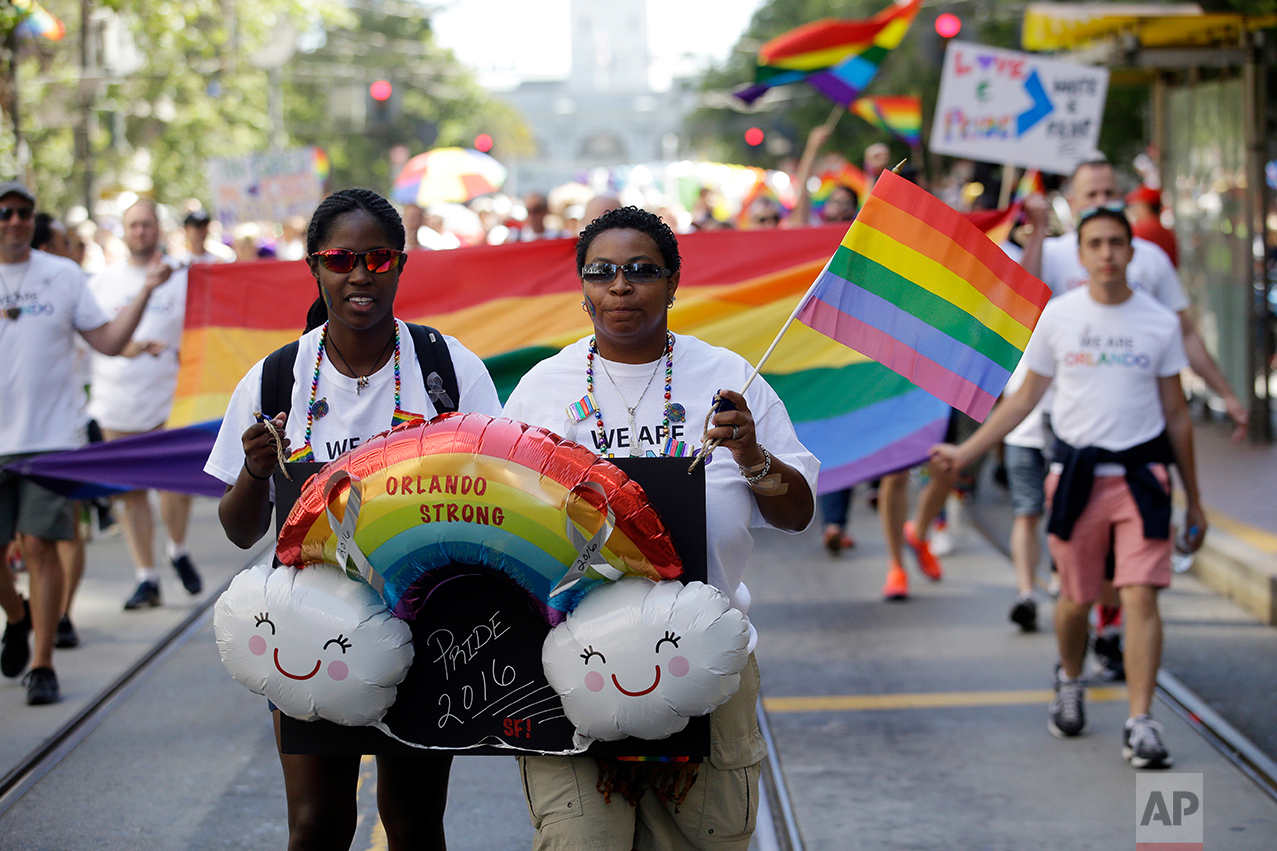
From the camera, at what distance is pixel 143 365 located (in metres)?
8.01

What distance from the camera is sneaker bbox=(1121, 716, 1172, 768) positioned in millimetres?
4934

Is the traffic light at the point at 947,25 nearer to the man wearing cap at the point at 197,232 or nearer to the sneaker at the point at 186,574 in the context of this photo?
the man wearing cap at the point at 197,232

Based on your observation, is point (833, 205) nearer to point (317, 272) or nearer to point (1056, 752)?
point (1056, 752)

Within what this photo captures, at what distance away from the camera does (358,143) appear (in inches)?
2283

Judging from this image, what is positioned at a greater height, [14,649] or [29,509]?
[29,509]

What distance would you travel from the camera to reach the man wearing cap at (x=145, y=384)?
7.64 meters

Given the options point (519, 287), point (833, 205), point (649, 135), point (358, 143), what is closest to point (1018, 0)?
point (833, 205)

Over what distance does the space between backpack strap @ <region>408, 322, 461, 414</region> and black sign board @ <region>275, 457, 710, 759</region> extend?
0.60 m

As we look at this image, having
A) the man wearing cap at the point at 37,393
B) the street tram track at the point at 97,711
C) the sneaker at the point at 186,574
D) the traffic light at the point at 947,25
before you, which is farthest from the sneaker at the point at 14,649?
the traffic light at the point at 947,25

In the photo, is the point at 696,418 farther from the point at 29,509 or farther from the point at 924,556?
the point at 924,556

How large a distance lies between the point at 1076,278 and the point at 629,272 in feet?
15.1

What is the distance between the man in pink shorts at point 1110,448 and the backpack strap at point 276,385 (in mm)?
2600

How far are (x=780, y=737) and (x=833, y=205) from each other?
515 cm

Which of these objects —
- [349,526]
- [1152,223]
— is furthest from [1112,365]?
[1152,223]
